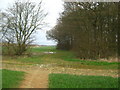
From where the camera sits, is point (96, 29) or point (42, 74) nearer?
point (42, 74)

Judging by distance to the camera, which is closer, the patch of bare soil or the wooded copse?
the patch of bare soil

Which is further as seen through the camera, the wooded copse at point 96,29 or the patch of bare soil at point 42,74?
Result: the wooded copse at point 96,29

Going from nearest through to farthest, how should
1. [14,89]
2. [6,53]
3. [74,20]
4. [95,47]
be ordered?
[14,89] → [95,47] → [74,20] → [6,53]

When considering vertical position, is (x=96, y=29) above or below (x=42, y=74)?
above

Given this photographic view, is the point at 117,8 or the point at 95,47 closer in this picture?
the point at 117,8

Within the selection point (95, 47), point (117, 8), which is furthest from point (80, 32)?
point (117, 8)

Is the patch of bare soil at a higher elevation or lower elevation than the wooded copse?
lower

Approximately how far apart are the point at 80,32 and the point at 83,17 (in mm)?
2802

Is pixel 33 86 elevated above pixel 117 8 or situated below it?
below

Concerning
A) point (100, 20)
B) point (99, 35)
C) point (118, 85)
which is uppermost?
point (100, 20)

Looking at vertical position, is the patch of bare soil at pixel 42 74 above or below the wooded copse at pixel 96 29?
below

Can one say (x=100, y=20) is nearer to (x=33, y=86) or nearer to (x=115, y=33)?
(x=115, y=33)

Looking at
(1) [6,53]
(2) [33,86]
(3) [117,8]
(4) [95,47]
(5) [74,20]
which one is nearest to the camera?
(2) [33,86]

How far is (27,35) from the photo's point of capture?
34781mm
